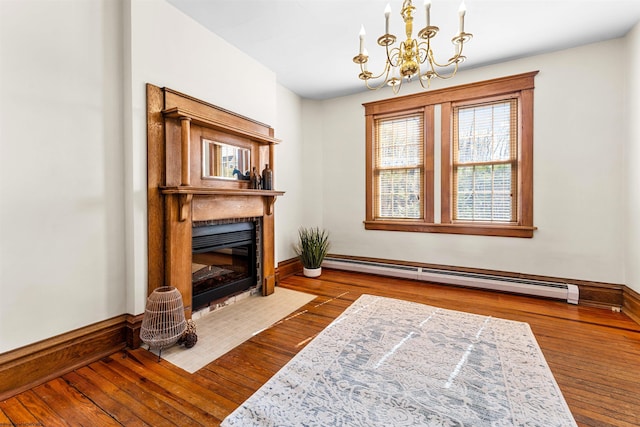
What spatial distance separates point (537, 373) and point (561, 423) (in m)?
0.46

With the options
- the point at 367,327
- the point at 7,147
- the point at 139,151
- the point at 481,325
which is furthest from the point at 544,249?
the point at 7,147

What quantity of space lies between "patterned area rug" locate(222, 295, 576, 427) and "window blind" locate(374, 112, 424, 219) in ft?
6.61

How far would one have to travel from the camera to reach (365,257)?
4465mm

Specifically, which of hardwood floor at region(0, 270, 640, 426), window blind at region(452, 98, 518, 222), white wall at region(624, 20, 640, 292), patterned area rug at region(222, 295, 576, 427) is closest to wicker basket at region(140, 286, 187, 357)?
hardwood floor at region(0, 270, 640, 426)

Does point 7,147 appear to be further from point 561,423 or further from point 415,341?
point 561,423

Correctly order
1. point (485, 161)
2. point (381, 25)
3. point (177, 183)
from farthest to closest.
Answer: point (485, 161), point (381, 25), point (177, 183)

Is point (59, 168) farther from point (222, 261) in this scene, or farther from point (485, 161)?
point (485, 161)

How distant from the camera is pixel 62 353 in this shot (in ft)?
6.21

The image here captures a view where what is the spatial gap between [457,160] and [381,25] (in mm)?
2056

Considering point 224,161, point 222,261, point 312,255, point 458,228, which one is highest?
point 224,161

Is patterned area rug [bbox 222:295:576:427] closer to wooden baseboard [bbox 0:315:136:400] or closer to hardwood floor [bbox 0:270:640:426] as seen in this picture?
hardwood floor [bbox 0:270:640:426]

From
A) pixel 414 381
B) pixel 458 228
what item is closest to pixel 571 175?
pixel 458 228

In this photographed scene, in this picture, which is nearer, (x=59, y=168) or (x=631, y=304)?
(x=59, y=168)

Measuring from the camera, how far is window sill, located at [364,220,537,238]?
3.42 meters
